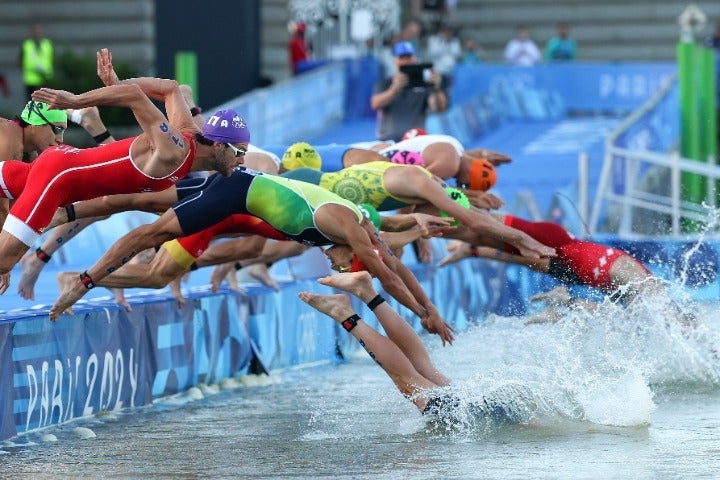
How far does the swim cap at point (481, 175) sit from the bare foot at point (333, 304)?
3.29 metres

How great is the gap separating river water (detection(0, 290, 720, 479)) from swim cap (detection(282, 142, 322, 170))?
5.65 ft

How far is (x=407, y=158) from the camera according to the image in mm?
13242

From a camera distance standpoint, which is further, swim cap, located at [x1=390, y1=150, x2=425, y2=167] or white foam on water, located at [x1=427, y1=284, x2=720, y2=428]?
swim cap, located at [x1=390, y1=150, x2=425, y2=167]

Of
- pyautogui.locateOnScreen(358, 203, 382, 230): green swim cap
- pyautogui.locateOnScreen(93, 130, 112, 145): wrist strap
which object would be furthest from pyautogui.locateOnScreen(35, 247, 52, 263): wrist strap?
pyautogui.locateOnScreen(358, 203, 382, 230): green swim cap

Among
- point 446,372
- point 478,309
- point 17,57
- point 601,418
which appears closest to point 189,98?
point 446,372

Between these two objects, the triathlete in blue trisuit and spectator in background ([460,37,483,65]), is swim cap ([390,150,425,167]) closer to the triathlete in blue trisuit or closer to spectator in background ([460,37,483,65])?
the triathlete in blue trisuit

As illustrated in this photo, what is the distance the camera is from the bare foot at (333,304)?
1029 centimetres

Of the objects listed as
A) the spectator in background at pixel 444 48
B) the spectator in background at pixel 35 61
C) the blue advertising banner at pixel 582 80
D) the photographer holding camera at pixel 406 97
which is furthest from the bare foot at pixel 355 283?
the spectator in background at pixel 444 48

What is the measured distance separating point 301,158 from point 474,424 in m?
3.65

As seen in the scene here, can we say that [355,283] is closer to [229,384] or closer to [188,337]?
[188,337]

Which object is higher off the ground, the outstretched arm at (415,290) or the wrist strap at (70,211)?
the wrist strap at (70,211)

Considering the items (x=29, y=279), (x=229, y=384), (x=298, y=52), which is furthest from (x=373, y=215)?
(x=298, y=52)

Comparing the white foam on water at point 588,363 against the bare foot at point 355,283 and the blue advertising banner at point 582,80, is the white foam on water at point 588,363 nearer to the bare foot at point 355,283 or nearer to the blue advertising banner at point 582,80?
the bare foot at point 355,283

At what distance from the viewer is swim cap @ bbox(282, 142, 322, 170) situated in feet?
42.9
